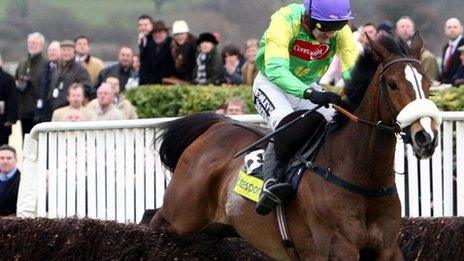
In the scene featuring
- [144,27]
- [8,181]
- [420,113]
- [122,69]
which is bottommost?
[8,181]

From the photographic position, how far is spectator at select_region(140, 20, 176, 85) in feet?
51.1

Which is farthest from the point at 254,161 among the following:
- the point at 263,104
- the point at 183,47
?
the point at 183,47

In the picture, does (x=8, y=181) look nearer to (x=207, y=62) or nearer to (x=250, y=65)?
(x=250, y=65)

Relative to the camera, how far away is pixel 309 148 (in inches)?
312

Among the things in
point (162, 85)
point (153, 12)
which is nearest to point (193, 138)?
point (162, 85)

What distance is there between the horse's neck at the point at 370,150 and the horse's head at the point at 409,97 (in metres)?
0.13

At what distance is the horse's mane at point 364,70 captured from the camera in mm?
7418

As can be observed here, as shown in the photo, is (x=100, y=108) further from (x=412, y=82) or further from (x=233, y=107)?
(x=412, y=82)

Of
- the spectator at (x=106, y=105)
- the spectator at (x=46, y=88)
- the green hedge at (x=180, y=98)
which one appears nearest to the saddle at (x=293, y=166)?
the green hedge at (x=180, y=98)

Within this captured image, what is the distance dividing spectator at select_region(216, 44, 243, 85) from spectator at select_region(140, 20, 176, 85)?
2.06 feet

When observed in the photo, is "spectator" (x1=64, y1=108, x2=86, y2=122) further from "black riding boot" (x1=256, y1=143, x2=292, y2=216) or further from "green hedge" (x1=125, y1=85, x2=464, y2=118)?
"black riding boot" (x1=256, y1=143, x2=292, y2=216)

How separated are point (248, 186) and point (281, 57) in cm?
81

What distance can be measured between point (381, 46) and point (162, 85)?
26.6 ft

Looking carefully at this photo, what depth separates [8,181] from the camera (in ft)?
37.2
